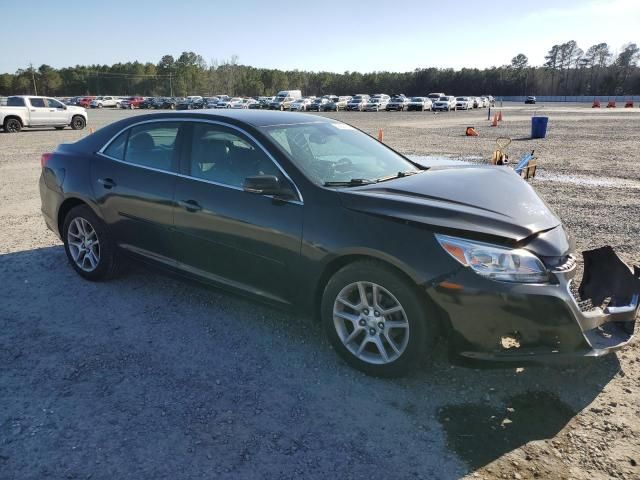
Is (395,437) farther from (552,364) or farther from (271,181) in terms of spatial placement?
(271,181)

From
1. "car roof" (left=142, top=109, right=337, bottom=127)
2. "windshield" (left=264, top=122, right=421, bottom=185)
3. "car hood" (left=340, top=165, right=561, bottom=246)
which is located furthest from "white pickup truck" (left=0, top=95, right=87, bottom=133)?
"car hood" (left=340, top=165, right=561, bottom=246)

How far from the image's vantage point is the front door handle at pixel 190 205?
13.0 ft

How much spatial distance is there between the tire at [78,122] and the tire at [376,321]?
26.2m

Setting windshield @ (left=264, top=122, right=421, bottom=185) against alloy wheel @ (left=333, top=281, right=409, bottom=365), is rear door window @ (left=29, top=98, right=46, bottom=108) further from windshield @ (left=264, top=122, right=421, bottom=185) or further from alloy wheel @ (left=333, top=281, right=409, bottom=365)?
alloy wheel @ (left=333, top=281, right=409, bottom=365)

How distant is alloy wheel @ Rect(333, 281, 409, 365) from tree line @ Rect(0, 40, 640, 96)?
126758 millimetres

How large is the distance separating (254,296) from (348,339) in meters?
0.83

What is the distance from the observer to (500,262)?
290 cm

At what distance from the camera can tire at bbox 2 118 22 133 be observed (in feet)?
78.3

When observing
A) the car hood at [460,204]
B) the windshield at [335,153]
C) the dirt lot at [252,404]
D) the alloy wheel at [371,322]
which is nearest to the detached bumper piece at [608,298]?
the dirt lot at [252,404]

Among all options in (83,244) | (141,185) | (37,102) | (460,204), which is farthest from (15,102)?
(460,204)

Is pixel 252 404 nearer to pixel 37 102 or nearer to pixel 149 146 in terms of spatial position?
pixel 149 146

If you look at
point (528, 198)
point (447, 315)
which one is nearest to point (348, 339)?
point (447, 315)

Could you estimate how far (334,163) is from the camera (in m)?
3.99

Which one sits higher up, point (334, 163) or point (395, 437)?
point (334, 163)
